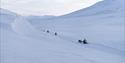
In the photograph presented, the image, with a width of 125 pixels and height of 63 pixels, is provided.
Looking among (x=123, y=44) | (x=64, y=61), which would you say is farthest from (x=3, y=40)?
(x=123, y=44)

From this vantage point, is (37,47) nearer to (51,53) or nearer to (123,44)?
(51,53)

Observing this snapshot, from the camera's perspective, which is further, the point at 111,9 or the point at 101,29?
the point at 111,9

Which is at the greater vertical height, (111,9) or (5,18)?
(111,9)

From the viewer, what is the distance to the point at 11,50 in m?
3.11

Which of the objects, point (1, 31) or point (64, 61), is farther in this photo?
point (1, 31)

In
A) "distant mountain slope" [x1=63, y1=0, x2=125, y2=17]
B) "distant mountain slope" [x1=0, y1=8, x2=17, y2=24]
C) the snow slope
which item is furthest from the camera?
"distant mountain slope" [x1=63, y1=0, x2=125, y2=17]

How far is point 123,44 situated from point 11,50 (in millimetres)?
6113

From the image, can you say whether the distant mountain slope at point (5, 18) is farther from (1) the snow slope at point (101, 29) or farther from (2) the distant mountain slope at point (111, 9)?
(2) the distant mountain slope at point (111, 9)

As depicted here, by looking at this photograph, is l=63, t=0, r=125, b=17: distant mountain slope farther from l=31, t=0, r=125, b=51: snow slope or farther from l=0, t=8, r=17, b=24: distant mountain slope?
l=0, t=8, r=17, b=24: distant mountain slope

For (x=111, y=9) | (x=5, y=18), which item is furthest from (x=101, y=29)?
(x=111, y=9)

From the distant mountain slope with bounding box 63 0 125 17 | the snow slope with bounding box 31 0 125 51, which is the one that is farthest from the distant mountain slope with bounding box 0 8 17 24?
the distant mountain slope with bounding box 63 0 125 17

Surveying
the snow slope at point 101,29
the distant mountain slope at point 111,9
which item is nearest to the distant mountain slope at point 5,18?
the snow slope at point 101,29

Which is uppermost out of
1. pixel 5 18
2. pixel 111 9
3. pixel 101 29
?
pixel 111 9

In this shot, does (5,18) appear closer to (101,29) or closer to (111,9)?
(101,29)
